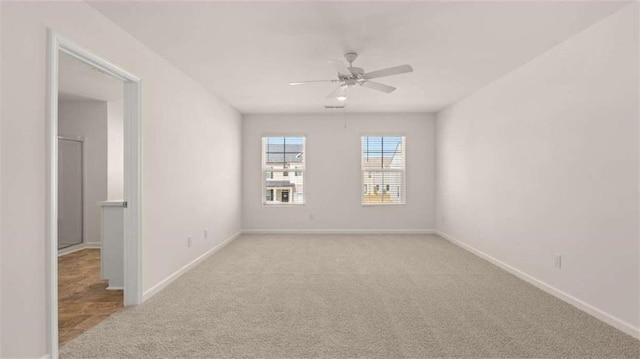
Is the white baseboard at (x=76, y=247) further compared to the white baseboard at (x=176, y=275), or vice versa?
the white baseboard at (x=76, y=247)

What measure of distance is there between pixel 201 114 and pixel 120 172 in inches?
96.1

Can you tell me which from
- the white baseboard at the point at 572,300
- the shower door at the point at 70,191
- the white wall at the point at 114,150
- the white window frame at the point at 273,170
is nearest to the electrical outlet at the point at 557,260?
the white baseboard at the point at 572,300

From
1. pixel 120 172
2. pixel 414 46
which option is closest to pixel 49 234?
pixel 414 46

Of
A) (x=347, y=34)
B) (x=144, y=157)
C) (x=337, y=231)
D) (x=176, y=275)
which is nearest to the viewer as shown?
(x=347, y=34)

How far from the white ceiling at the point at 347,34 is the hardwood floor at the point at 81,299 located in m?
2.41

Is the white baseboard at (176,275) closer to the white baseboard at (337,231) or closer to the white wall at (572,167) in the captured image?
the white baseboard at (337,231)

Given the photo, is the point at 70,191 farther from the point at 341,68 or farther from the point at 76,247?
the point at 341,68

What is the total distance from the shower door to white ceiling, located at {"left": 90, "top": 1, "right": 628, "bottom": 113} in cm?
305

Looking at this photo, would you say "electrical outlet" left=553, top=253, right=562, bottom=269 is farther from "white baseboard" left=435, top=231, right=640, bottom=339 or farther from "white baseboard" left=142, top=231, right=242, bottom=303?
"white baseboard" left=142, top=231, right=242, bottom=303

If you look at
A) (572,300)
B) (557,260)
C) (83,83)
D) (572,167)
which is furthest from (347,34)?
(83,83)

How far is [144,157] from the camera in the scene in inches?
125

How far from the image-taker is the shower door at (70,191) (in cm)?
564

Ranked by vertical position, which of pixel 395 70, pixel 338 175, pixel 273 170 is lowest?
pixel 338 175

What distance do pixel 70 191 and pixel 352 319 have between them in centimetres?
543
